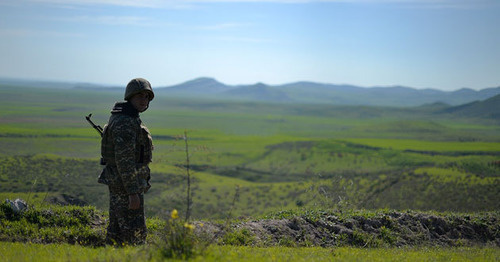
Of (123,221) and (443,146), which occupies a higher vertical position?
(123,221)

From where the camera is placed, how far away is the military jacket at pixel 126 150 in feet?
24.0

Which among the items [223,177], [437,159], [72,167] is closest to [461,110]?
[437,159]

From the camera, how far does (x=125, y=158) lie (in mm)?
7332

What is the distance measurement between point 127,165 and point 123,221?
1.02 meters

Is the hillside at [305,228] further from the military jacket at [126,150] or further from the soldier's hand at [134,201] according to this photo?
the military jacket at [126,150]

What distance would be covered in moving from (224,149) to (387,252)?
70.1 meters

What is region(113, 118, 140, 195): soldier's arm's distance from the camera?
7.30 m

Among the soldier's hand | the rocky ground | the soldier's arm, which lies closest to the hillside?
the rocky ground

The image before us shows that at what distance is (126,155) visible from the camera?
734 centimetres

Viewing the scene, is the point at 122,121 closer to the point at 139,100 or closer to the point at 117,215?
the point at 139,100

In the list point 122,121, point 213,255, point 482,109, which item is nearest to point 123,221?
point 122,121

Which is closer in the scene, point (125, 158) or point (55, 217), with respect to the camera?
point (125, 158)

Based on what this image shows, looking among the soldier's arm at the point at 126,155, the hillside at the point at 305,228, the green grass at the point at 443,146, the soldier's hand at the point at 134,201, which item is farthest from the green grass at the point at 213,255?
the green grass at the point at 443,146

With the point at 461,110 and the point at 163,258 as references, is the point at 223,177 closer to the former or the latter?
the point at 163,258
